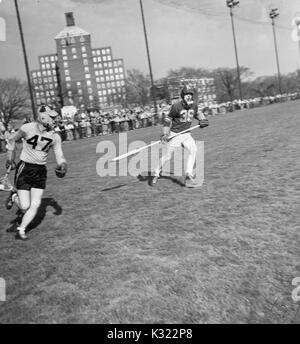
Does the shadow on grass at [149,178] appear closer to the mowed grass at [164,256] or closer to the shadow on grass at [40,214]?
the mowed grass at [164,256]

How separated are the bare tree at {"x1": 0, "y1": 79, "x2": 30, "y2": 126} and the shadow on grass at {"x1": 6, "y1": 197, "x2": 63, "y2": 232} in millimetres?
62849

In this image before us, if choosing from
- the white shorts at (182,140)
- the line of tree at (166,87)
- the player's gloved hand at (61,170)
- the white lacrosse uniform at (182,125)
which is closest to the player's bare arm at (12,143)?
the player's gloved hand at (61,170)

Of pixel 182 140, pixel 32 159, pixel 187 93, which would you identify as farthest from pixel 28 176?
pixel 187 93

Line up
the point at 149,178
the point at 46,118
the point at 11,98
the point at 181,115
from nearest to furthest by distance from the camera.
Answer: the point at 46,118 < the point at 181,115 < the point at 149,178 < the point at 11,98

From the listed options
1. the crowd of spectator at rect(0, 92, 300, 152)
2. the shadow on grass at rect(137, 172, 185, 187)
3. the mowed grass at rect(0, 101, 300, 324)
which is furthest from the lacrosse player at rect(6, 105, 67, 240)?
the crowd of spectator at rect(0, 92, 300, 152)

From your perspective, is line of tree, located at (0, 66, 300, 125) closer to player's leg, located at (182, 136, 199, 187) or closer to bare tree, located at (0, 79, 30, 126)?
bare tree, located at (0, 79, 30, 126)

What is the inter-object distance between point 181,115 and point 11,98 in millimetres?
65903

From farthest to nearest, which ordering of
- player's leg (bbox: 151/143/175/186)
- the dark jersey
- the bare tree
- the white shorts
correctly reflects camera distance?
the bare tree
player's leg (bbox: 151/143/175/186)
the white shorts
the dark jersey

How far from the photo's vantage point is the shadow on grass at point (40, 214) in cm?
580

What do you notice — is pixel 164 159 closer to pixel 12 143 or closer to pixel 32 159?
pixel 32 159

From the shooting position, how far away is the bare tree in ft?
213

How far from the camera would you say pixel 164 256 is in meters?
4.01

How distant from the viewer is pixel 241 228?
4496mm
